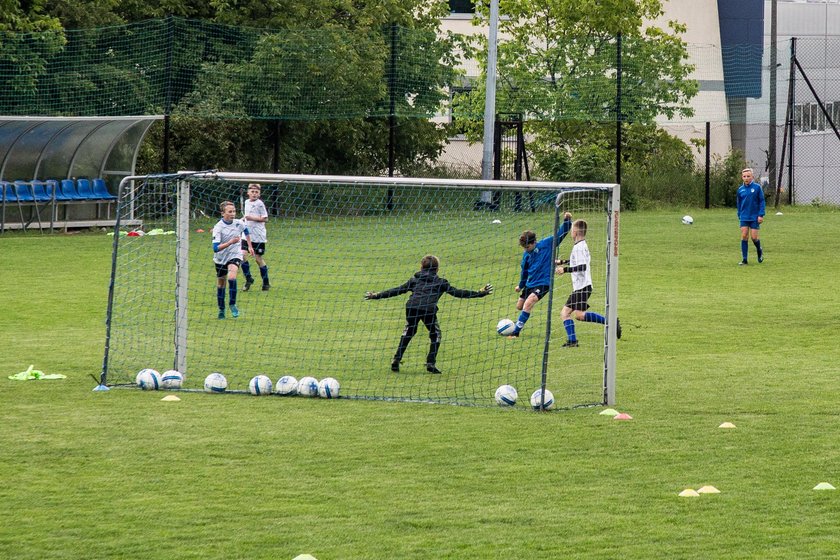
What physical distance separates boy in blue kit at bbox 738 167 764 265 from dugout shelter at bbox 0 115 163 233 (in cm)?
1184

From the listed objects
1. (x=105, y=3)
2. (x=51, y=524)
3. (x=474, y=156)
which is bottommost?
(x=51, y=524)

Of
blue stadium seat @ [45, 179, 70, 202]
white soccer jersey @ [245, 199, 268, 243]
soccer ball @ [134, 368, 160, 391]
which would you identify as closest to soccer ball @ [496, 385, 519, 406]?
soccer ball @ [134, 368, 160, 391]

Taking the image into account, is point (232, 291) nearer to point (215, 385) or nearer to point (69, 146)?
point (215, 385)

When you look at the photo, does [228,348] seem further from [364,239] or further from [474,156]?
[474,156]

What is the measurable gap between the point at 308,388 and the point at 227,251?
523cm

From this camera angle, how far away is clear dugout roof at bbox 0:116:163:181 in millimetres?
25578

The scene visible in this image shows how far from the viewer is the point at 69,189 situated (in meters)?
26.5

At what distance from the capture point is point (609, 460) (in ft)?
27.2

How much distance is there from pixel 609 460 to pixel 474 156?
3446 centimetres

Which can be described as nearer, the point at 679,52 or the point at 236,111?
the point at 236,111

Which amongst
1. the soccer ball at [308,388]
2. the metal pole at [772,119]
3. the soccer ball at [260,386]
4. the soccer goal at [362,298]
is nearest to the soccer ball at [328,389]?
the soccer ball at [308,388]

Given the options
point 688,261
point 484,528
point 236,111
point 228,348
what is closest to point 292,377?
point 228,348

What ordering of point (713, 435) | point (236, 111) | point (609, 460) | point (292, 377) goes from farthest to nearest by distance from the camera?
point (236, 111)
point (292, 377)
point (713, 435)
point (609, 460)

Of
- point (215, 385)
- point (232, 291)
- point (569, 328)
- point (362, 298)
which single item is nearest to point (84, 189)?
point (362, 298)
